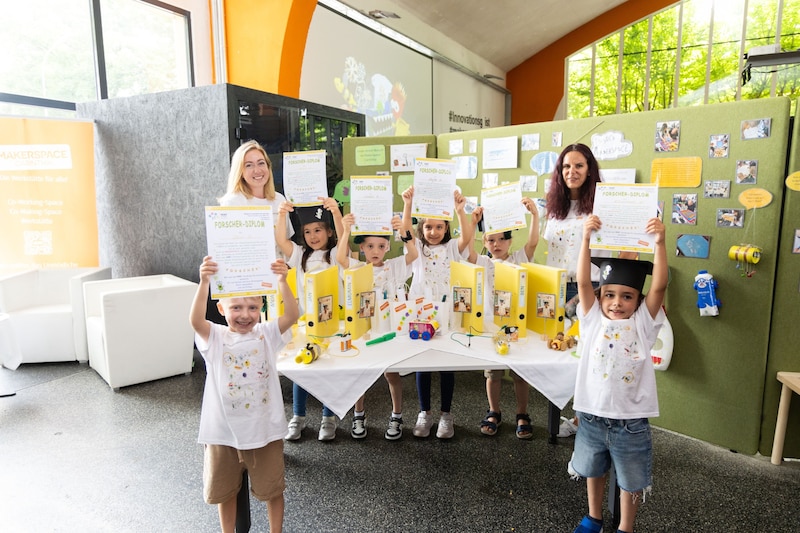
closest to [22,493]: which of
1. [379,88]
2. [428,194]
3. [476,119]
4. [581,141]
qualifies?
[428,194]

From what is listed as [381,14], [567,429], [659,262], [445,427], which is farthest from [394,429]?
[381,14]

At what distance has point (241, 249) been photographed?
5.47ft

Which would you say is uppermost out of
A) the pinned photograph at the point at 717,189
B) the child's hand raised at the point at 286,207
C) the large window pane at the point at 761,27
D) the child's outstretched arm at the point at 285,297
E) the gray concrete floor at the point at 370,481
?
the large window pane at the point at 761,27

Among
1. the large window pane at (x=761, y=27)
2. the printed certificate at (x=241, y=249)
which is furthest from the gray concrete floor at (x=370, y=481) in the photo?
the large window pane at (x=761, y=27)

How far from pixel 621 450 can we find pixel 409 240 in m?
1.30

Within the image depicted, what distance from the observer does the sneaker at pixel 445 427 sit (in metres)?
2.74

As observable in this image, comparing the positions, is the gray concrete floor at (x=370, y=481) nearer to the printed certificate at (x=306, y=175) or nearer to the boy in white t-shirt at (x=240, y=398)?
the boy in white t-shirt at (x=240, y=398)

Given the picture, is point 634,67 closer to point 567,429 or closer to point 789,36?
point 789,36

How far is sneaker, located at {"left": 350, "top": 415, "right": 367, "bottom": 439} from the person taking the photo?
277 centimetres

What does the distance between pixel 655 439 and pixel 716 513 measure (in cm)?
66

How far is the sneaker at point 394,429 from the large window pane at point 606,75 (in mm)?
9169

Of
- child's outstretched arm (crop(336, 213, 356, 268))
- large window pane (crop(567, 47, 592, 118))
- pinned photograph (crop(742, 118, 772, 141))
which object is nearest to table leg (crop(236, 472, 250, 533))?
child's outstretched arm (crop(336, 213, 356, 268))

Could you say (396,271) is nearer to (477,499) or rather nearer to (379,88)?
(477,499)

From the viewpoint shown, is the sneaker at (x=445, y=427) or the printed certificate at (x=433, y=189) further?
the sneaker at (x=445, y=427)
